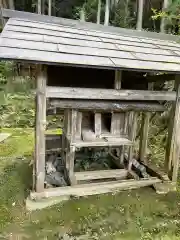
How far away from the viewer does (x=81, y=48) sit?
153 inches

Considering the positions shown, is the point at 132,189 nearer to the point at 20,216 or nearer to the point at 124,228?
the point at 124,228

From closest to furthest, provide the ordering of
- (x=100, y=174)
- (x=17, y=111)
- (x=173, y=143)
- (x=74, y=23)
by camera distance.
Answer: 1. (x=173, y=143)
2. (x=100, y=174)
3. (x=74, y=23)
4. (x=17, y=111)

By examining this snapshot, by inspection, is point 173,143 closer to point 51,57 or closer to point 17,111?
point 51,57

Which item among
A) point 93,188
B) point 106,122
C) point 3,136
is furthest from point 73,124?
point 3,136

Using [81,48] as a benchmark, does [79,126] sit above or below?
below

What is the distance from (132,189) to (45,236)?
85.3 inches

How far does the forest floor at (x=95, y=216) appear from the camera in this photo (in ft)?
11.5

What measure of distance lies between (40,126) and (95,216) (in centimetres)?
187

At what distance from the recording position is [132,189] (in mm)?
4836

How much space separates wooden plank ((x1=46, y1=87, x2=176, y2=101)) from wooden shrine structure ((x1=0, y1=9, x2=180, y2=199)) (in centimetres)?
2

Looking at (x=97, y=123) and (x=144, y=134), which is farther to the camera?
(x=144, y=134)

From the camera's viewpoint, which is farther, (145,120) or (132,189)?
(145,120)

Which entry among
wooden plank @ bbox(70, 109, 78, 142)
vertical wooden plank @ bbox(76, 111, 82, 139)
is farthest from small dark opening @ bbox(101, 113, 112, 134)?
wooden plank @ bbox(70, 109, 78, 142)

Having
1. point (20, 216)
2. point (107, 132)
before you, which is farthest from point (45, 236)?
point (107, 132)
